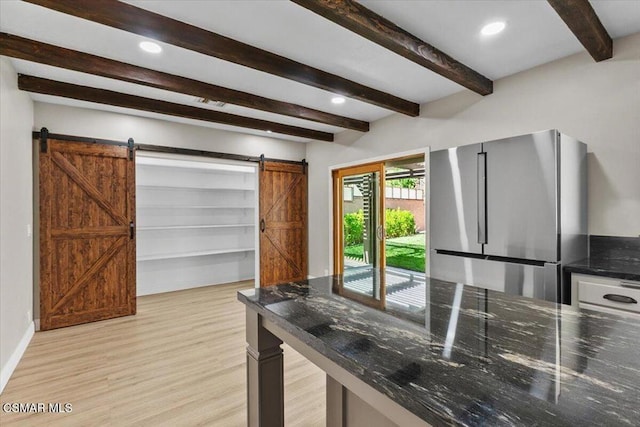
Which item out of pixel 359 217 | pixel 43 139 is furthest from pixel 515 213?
pixel 43 139

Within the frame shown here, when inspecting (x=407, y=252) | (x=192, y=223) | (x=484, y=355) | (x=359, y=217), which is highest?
(x=359, y=217)

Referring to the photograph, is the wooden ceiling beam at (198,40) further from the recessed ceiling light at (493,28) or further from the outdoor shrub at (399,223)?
the outdoor shrub at (399,223)

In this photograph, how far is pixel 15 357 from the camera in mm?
2828

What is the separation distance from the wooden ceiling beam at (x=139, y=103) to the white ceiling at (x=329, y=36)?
10cm

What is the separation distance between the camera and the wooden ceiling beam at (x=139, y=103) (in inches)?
124

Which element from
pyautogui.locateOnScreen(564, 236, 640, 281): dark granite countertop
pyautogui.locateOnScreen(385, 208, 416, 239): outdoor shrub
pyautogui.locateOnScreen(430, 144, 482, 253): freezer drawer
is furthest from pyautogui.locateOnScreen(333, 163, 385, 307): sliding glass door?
pyautogui.locateOnScreen(385, 208, 416, 239): outdoor shrub

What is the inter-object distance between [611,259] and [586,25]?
5.76 feet

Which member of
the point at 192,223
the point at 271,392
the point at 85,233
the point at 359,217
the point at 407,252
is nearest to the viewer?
the point at 271,392

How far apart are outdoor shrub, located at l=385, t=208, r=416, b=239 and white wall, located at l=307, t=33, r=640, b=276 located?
4.94 meters

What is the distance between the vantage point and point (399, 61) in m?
2.87

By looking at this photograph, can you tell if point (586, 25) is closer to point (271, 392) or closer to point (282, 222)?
point (271, 392)

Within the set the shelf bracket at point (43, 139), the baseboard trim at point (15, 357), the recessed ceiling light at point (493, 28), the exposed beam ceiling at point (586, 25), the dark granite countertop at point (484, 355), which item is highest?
the recessed ceiling light at point (493, 28)

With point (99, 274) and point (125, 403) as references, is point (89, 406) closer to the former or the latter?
point (125, 403)

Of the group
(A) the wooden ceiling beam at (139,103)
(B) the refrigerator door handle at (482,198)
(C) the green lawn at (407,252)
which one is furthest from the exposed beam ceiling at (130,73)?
(C) the green lawn at (407,252)
